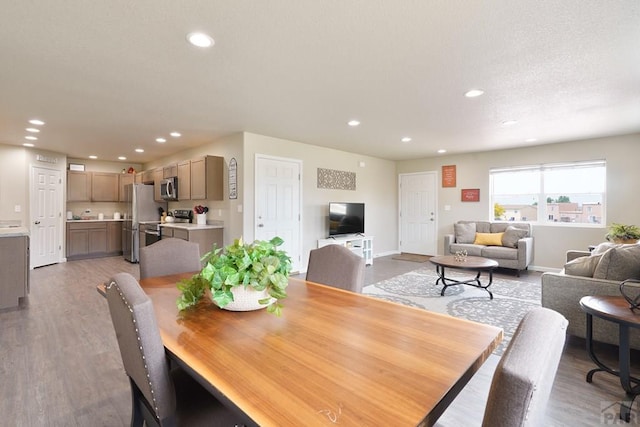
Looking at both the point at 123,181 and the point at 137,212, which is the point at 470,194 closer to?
the point at 137,212

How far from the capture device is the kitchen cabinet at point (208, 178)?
5.18m

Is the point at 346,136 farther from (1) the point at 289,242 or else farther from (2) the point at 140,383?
(2) the point at 140,383

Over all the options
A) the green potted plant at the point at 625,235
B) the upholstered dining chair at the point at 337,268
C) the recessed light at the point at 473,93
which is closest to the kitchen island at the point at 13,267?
the upholstered dining chair at the point at 337,268

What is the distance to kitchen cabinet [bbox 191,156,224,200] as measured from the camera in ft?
17.0

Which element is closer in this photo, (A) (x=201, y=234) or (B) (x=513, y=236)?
(A) (x=201, y=234)

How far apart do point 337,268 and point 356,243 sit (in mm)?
4493

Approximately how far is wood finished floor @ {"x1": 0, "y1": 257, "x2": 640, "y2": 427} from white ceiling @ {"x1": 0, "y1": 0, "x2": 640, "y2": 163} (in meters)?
2.40

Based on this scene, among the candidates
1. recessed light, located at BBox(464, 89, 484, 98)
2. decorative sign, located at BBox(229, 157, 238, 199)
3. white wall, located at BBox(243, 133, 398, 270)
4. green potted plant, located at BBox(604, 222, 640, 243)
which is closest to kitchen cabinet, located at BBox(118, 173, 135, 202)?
decorative sign, located at BBox(229, 157, 238, 199)

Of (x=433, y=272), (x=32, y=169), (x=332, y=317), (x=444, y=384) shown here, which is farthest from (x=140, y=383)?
(x=32, y=169)

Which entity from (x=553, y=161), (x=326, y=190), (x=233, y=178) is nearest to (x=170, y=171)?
(x=233, y=178)

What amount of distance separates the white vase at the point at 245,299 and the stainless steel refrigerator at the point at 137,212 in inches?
246

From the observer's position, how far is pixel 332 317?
4.39 feet

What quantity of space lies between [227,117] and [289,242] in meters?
2.39

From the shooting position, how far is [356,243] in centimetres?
643
